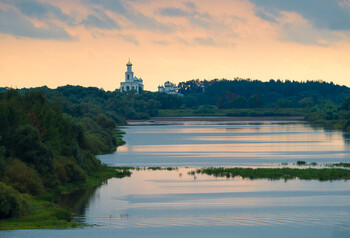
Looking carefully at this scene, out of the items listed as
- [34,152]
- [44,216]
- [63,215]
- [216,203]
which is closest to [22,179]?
[34,152]

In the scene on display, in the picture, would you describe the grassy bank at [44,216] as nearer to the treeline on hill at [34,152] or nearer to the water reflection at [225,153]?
the treeline on hill at [34,152]

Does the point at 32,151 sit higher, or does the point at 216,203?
the point at 32,151

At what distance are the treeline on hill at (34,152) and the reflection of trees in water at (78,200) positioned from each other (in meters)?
1.54

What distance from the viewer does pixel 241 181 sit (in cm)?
6475

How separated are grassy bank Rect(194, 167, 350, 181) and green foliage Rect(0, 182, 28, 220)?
95.7 ft

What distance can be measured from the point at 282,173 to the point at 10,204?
1342 inches

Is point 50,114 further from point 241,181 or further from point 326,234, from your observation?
point 326,234

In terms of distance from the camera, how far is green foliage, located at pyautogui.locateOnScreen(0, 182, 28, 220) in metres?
41.0

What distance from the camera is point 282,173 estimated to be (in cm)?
6888

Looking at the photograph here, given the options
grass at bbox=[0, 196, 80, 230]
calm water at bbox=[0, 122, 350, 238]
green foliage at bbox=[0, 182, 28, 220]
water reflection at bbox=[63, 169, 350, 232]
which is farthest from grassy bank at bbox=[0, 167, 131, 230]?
water reflection at bbox=[63, 169, 350, 232]

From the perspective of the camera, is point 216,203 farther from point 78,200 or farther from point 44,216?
point 44,216

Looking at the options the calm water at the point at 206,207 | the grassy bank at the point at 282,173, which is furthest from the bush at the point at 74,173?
the grassy bank at the point at 282,173

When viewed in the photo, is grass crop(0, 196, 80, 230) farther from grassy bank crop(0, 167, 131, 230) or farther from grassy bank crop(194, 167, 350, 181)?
grassy bank crop(194, 167, 350, 181)

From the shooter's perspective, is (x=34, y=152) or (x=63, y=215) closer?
(x=63, y=215)
